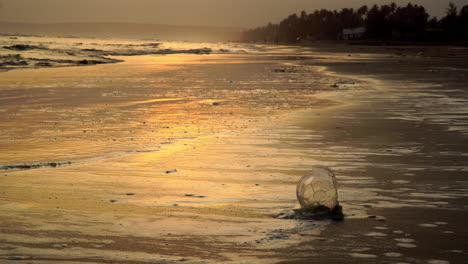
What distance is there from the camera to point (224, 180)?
7.84 meters

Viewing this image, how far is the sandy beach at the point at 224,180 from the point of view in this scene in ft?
17.1

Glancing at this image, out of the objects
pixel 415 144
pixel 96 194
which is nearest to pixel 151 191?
pixel 96 194

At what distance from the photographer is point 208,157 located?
9367 mm

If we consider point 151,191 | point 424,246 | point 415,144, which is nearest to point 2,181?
point 151,191

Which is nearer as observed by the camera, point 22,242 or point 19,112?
point 22,242

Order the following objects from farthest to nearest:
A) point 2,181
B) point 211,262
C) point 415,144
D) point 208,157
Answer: point 415,144
point 208,157
point 2,181
point 211,262

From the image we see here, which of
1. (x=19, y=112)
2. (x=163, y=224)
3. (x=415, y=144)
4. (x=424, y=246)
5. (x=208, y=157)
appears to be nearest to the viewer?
(x=424, y=246)

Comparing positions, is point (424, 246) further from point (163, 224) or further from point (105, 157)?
point (105, 157)

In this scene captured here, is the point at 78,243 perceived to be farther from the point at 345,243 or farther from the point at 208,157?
the point at 208,157

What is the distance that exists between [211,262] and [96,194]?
2612mm

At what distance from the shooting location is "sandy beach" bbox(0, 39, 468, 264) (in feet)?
17.1

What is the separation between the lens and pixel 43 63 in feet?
126

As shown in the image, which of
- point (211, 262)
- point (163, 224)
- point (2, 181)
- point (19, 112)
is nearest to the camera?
point (211, 262)

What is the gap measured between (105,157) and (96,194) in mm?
2403
